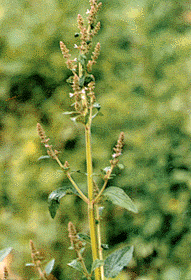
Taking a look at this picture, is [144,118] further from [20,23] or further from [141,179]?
[20,23]

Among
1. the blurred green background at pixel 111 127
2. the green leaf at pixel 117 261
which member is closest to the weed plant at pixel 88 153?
the green leaf at pixel 117 261

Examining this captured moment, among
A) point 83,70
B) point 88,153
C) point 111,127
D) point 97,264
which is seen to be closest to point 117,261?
point 97,264

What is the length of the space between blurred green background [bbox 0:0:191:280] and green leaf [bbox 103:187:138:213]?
44cm

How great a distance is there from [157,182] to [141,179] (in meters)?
0.05

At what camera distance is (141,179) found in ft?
3.10

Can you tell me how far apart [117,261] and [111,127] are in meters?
0.54

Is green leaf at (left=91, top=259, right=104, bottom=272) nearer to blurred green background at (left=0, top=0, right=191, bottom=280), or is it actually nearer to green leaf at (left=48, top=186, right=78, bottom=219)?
green leaf at (left=48, top=186, right=78, bottom=219)

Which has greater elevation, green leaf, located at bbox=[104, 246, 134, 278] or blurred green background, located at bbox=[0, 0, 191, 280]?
blurred green background, located at bbox=[0, 0, 191, 280]

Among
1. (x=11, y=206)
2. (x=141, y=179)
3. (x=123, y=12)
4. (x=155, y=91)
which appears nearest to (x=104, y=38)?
(x=123, y=12)

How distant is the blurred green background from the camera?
902 millimetres

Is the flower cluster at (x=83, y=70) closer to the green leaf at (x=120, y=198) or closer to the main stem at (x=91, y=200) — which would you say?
the main stem at (x=91, y=200)

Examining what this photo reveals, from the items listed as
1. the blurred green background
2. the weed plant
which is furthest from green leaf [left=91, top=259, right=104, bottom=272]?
the blurred green background

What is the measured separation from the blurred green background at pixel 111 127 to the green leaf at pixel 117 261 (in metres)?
0.33

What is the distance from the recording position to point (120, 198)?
18.9 inches
